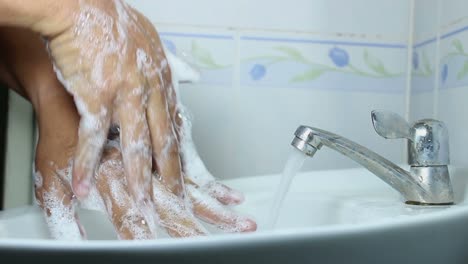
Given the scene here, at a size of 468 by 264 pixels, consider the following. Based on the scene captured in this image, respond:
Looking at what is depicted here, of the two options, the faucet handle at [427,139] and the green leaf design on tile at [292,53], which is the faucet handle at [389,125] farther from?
the green leaf design on tile at [292,53]

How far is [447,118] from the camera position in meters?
0.92

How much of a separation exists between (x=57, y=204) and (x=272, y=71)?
0.51 m

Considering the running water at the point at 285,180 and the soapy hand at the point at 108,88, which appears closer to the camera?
the soapy hand at the point at 108,88

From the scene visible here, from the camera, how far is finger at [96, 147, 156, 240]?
2.02 feet

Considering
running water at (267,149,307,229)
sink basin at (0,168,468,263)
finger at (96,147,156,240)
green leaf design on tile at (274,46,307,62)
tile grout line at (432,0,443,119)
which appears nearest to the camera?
sink basin at (0,168,468,263)

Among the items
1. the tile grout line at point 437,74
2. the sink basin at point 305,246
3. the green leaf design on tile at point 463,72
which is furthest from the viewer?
the tile grout line at point 437,74

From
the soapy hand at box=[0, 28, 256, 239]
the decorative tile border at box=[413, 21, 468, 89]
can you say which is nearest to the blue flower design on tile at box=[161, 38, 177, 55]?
the soapy hand at box=[0, 28, 256, 239]

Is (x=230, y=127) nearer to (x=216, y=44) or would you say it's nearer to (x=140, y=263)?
(x=216, y=44)

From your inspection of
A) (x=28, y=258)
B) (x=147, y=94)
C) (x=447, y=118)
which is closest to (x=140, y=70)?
(x=147, y=94)

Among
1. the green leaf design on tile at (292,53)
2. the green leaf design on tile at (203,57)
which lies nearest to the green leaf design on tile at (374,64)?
the green leaf design on tile at (292,53)

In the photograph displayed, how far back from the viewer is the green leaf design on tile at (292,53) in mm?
1063

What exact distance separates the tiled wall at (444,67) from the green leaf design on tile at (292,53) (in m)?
0.21

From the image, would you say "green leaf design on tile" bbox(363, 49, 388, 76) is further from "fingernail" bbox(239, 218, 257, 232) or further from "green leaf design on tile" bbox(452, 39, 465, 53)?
"fingernail" bbox(239, 218, 257, 232)

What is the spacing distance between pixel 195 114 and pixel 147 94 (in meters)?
0.38
